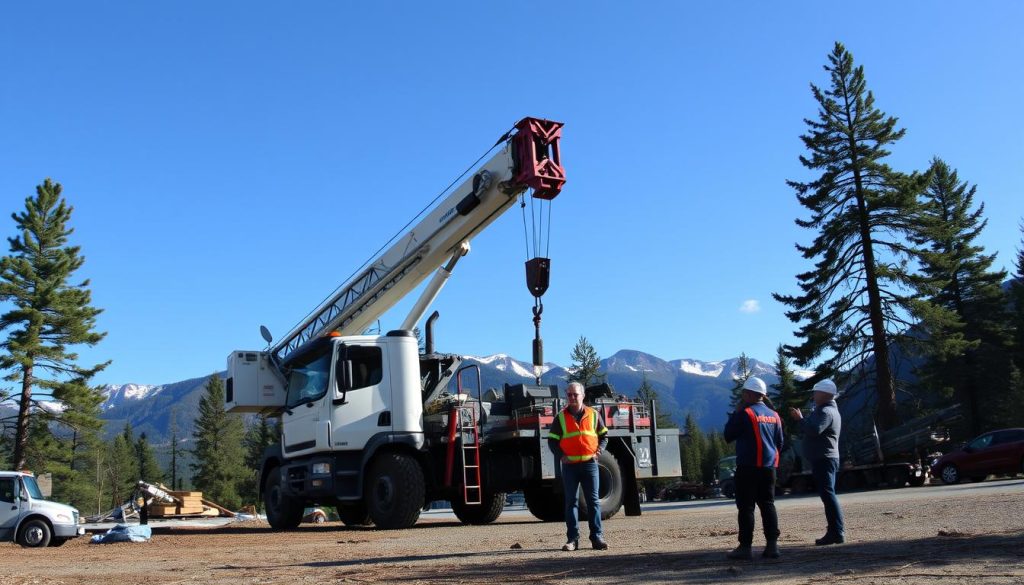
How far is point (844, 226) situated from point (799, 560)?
98.6ft

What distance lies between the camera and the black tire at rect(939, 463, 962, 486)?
2439cm

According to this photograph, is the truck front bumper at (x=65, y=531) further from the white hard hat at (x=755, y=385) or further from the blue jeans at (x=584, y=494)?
the white hard hat at (x=755, y=385)

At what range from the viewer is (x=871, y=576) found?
570cm

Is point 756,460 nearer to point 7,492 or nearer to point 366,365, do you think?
point 366,365

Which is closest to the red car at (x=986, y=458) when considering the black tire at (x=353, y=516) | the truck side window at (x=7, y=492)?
the black tire at (x=353, y=516)

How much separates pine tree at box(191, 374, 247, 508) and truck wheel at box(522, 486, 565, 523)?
70346 mm

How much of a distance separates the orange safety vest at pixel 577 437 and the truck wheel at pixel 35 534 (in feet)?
40.0

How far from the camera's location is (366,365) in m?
14.7

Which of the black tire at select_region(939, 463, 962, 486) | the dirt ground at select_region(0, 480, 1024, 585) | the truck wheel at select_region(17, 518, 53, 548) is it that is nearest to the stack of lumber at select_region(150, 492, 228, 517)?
the truck wheel at select_region(17, 518, 53, 548)

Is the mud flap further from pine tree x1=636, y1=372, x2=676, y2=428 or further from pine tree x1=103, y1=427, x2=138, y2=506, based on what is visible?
pine tree x1=103, y1=427, x2=138, y2=506

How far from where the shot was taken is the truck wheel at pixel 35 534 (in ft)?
53.2

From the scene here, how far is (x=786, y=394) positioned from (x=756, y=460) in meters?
49.7

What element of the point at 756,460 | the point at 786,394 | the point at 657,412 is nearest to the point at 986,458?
the point at 657,412

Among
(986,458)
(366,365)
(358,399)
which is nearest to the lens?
(358,399)
